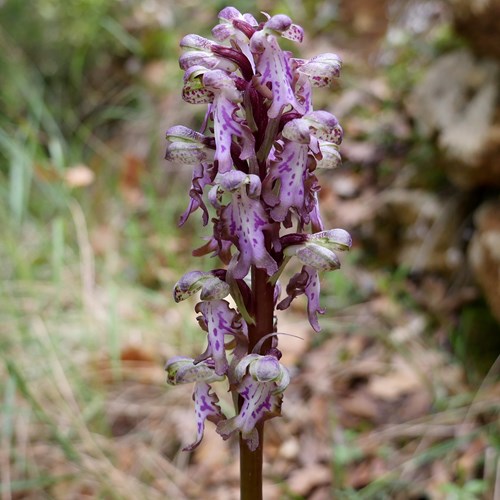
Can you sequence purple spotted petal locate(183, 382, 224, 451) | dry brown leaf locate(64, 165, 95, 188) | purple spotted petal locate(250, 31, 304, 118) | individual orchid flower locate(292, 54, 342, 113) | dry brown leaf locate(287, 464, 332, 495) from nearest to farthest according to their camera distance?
purple spotted petal locate(250, 31, 304, 118), individual orchid flower locate(292, 54, 342, 113), purple spotted petal locate(183, 382, 224, 451), dry brown leaf locate(287, 464, 332, 495), dry brown leaf locate(64, 165, 95, 188)

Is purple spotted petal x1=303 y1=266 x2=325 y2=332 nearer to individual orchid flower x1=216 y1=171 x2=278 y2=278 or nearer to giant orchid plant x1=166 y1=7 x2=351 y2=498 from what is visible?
giant orchid plant x1=166 y1=7 x2=351 y2=498

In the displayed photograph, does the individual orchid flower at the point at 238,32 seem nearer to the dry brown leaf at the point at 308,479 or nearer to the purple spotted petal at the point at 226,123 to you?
the purple spotted petal at the point at 226,123

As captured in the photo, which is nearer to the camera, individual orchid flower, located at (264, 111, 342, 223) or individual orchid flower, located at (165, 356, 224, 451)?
individual orchid flower, located at (264, 111, 342, 223)

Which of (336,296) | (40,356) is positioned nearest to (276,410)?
(40,356)

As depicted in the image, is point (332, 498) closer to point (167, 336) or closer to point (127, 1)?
point (167, 336)

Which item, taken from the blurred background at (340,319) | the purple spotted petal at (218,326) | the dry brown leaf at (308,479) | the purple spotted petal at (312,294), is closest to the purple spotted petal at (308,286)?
the purple spotted petal at (312,294)

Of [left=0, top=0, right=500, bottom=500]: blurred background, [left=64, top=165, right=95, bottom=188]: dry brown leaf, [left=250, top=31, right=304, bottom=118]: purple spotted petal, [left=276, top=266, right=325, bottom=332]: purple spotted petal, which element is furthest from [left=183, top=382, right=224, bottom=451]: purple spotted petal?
[left=64, top=165, right=95, bottom=188]: dry brown leaf

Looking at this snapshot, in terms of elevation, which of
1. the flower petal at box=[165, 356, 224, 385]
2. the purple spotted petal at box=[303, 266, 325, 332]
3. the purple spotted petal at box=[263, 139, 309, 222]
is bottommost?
the flower petal at box=[165, 356, 224, 385]

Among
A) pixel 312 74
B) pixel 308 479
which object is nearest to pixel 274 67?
pixel 312 74
